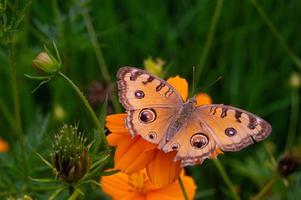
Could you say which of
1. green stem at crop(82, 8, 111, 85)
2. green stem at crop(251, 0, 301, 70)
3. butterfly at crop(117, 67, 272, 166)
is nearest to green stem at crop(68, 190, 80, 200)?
butterfly at crop(117, 67, 272, 166)

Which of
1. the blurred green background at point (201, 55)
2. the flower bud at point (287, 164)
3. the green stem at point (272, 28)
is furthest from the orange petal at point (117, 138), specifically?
the blurred green background at point (201, 55)

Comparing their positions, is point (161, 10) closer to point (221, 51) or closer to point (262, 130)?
point (221, 51)

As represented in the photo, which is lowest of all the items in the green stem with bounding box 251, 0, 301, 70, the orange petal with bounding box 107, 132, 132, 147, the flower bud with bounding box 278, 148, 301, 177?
the flower bud with bounding box 278, 148, 301, 177

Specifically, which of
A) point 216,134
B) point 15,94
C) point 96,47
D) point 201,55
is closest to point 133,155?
point 216,134

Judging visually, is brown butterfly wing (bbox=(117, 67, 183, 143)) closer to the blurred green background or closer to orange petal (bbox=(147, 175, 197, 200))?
orange petal (bbox=(147, 175, 197, 200))

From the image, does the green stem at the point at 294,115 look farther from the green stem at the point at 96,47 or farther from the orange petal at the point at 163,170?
the orange petal at the point at 163,170

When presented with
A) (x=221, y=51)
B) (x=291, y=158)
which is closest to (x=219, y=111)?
(x=291, y=158)

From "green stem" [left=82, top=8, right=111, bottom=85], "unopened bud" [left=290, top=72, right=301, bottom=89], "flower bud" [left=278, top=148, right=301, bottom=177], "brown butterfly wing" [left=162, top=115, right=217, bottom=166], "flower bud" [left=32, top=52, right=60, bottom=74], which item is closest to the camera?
"brown butterfly wing" [left=162, top=115, right=217, bottom=166]

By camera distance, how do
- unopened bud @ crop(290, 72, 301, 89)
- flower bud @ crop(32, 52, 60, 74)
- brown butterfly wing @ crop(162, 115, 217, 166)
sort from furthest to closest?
unopened bud @ crop(290, 72, 301, 89)
flower bud @ crop(32, 52, 60, 74)
brown butterfly wing @ crop(162, 115, 217, 166)
